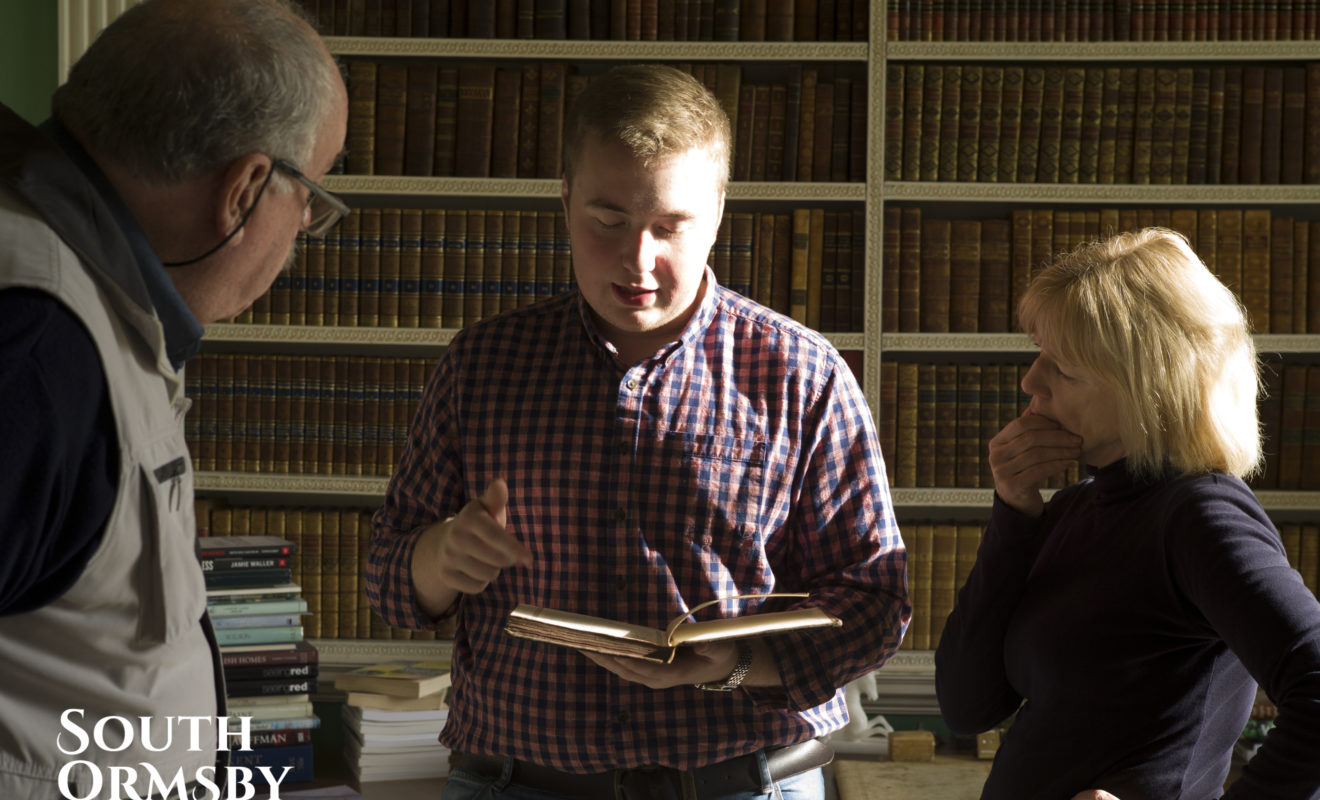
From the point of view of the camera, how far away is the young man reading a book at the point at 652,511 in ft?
4.42

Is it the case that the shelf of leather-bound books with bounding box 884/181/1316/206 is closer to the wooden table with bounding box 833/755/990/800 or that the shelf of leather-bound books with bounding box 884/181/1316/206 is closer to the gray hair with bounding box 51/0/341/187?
the wooden table with bounding box 833/755/990/800

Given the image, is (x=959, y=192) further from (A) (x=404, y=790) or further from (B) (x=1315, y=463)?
(A) (x=404, y=790)

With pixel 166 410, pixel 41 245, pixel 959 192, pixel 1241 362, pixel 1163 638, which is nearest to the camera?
pixel 41 245

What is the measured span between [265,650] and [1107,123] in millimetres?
2291

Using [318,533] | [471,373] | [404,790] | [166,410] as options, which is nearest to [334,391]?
[318,533]

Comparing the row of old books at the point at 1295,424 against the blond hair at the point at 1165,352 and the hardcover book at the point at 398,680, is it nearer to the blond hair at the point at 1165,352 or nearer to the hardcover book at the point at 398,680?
the blond hair at the point at 1165,352

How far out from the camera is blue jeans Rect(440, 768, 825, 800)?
1350 millimetres

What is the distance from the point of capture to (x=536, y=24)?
2943 mm

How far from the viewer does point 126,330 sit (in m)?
0.87

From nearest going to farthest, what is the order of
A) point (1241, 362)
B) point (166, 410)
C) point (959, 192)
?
point (166, 410)
point (1241, 362)
point (959, 192)

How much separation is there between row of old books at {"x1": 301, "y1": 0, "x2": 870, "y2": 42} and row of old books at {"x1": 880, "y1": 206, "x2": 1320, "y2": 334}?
0.50 meters

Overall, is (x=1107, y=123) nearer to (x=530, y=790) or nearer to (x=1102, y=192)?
(x=1102, y=192)

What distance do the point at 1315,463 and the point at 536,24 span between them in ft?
7.12

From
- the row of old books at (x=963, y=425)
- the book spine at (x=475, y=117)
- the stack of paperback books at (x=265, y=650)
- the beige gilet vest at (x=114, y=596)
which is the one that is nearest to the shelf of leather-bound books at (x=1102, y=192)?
the row of old books at (x=963, y=425)
